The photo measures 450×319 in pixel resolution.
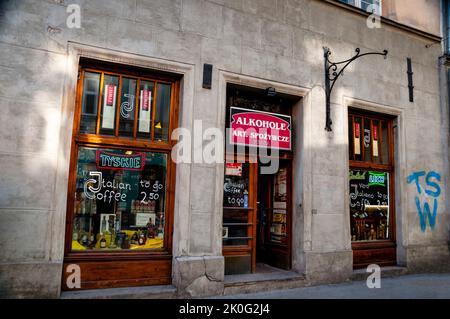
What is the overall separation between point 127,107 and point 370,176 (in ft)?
17.1

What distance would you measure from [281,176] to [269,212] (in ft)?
2.80

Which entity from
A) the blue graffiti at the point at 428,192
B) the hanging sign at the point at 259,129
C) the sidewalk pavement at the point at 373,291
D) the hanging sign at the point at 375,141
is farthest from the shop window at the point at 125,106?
the blue graffiti at the point at 428,192

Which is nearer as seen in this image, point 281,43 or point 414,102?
point 281,43

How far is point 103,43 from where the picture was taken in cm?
529

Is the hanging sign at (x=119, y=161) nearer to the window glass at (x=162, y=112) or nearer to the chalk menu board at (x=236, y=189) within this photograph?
the window glass at (x=162, y=112)

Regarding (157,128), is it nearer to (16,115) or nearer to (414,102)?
(16,115)

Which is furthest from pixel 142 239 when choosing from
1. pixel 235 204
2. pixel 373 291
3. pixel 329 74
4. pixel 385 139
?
pixel 385 139

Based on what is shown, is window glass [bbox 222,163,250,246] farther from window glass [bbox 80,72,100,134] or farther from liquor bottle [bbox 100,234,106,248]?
window glass [bbox 80,72,100,134]

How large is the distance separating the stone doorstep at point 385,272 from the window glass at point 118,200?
3801 mm

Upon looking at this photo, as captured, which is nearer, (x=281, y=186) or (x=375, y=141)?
(x=281, y=186)

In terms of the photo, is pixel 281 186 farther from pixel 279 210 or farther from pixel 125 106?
pixel 125 106

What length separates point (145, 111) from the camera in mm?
5746

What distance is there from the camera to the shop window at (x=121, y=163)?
5246 millimetres

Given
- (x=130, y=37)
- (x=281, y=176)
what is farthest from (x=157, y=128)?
(x=281, y=176)
